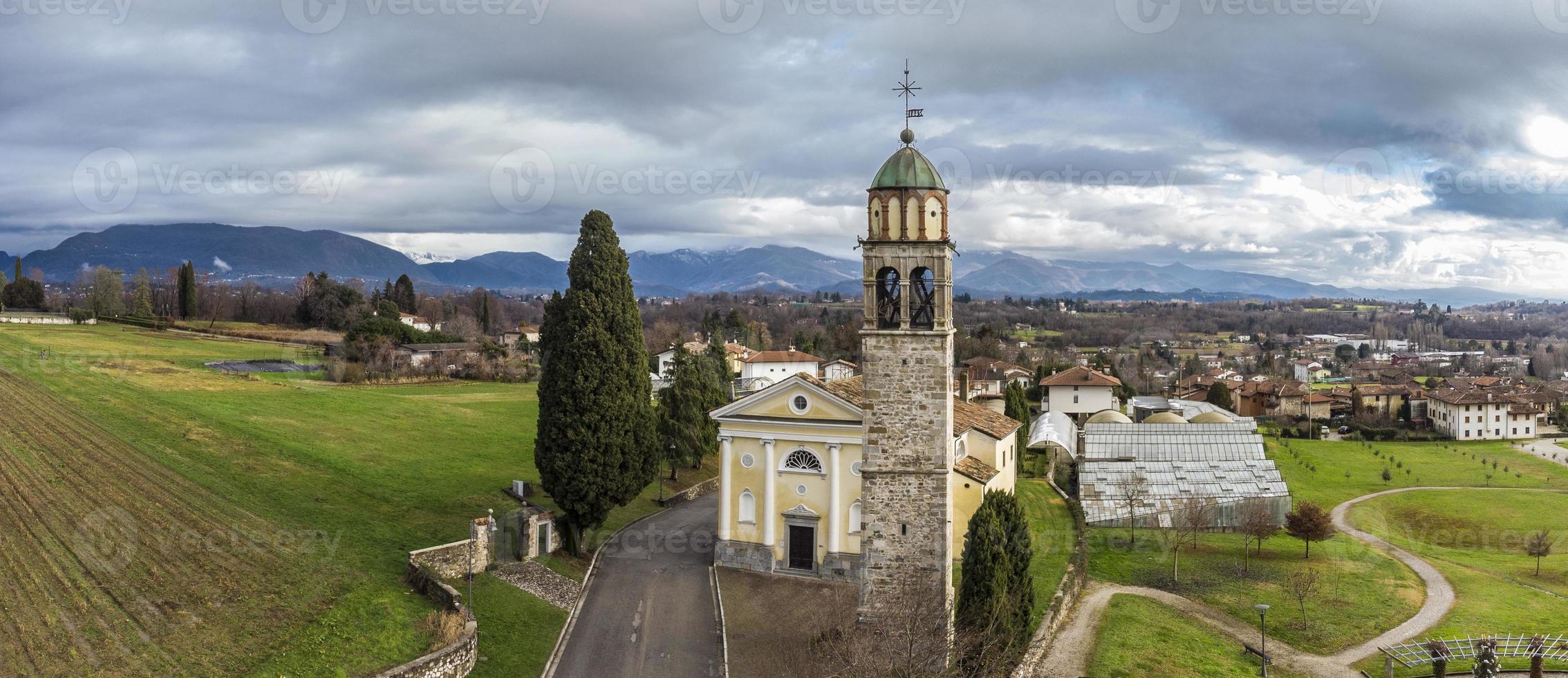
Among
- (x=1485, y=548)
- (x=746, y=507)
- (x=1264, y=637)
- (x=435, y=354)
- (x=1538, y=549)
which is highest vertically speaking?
(x=435, y=354)

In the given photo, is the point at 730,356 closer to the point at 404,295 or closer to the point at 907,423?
the point at 404,295

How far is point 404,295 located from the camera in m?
113

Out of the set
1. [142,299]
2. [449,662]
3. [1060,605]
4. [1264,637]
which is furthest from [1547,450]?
[142,299]

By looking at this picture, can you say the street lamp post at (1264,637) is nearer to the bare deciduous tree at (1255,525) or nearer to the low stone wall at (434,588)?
the bare deciduous tree at (1255,525)

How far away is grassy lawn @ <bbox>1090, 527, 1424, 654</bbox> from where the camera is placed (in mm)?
28719

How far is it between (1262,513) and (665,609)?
24.6 m

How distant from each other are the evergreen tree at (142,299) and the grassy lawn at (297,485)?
87.5 feet

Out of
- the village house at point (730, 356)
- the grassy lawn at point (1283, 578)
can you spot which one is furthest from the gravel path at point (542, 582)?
the village house at point (730, 356)

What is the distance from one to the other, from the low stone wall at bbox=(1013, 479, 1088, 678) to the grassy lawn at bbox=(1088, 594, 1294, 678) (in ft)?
4.01

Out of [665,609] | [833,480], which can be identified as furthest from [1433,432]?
[665,609]

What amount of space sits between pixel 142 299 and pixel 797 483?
82492 millimetres

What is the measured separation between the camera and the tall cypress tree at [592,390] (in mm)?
30203

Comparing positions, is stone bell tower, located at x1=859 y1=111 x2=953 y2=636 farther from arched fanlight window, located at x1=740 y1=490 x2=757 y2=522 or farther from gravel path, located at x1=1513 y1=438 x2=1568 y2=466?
gravel path, located at x1=1513 y1=438 x2=1568 y2=466

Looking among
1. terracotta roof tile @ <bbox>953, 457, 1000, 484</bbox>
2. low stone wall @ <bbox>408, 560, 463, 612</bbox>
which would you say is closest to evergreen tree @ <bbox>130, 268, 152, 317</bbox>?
low stone wall @ <bbox>408, 560, 463, 612</bbox>
